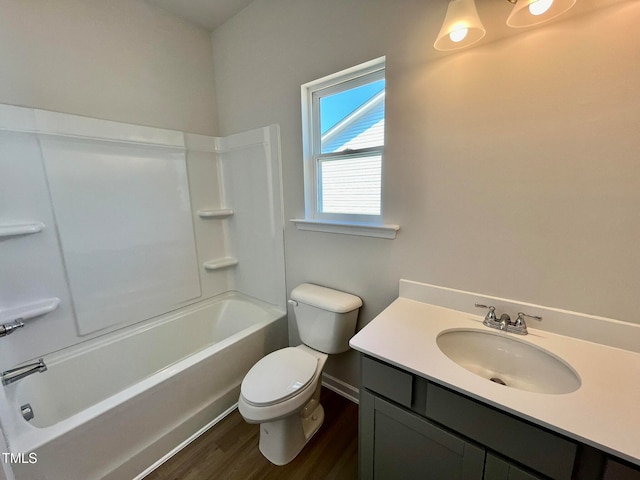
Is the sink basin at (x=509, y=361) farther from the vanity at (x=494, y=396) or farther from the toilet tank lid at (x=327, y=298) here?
the toilet tank lid at (x=327, y=298)

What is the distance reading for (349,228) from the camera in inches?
60.0

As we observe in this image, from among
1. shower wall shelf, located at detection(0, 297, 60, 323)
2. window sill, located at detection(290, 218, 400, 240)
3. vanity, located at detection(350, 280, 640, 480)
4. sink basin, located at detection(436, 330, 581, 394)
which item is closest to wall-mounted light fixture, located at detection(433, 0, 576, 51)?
window sill, located at detection(290, 218, 400, 240)

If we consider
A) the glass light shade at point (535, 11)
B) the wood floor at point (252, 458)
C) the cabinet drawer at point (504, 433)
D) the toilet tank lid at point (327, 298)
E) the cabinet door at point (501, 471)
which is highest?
the glass light shade at point (535, 11)

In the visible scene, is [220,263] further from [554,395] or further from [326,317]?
[554,395]

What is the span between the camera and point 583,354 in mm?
917

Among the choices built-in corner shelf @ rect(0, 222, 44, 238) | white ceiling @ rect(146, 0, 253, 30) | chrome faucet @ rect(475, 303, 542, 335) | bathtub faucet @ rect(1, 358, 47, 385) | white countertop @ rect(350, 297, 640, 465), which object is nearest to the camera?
white countertop @ rect(350, 297, 640, 465)

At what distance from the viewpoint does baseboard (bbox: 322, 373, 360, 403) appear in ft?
5.74

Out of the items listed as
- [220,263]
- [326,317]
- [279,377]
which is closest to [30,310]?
[220,263]

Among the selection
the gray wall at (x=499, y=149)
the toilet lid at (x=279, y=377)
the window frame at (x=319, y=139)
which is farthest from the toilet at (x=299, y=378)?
the window frame at (x=319, y=139)

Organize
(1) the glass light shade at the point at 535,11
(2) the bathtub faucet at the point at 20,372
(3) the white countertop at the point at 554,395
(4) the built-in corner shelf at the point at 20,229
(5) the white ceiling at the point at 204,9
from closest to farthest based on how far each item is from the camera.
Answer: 1. (3) the white countertop at the point at 554,395
2. (1) the glass light shade at the point at 535,11
3. (2) the bathtub faucet at the point at 20,372
4. (4) the built-in corner shelf at the point at 20,229
5. (5) the white ceiling at the point at 204,9

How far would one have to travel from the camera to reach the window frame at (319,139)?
1429mm

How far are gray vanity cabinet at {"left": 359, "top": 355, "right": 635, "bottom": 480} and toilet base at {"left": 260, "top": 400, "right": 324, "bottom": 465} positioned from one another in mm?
434

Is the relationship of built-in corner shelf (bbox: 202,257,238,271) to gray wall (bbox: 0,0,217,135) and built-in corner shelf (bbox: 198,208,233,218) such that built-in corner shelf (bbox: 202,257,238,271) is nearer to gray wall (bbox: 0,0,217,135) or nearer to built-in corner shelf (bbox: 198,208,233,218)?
built-in corner shelf (bbox: 198,208,233,218)

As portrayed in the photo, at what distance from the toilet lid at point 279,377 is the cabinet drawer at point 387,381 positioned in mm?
444
